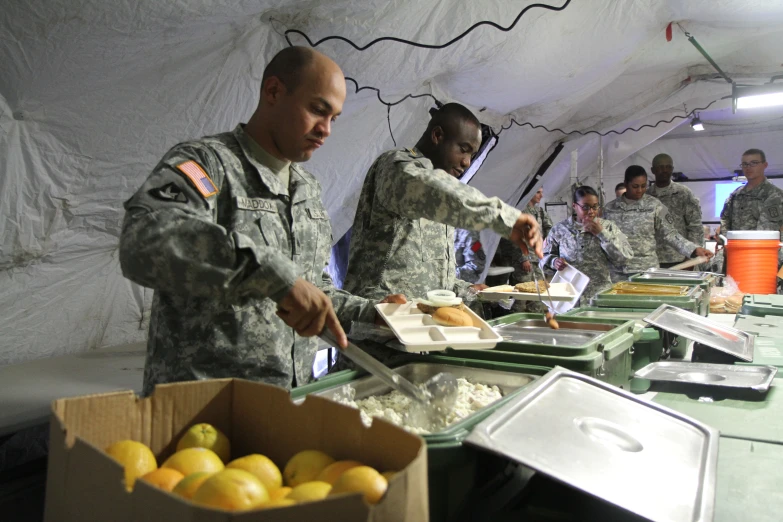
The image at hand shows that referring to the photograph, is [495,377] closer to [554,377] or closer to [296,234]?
[554,377]

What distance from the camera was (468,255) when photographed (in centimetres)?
580

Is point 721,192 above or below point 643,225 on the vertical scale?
above

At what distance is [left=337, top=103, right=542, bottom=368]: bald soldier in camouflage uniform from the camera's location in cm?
187

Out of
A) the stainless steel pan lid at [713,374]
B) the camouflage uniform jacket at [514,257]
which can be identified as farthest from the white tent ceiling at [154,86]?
the camouflage uniform jacket at [514,257]

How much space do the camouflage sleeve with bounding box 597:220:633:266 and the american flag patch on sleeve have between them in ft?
13.0

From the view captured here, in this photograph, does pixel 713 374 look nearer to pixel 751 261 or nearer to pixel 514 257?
pixel 751 261

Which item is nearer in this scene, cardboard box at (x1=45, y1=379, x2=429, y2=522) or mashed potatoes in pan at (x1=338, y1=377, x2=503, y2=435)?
cardboard box at (x1=45, y1=379, x2=429, y2=522)

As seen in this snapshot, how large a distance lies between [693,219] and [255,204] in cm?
561

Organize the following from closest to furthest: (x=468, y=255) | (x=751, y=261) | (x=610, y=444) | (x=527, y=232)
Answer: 1. (x=610, y=444)
2. (x=527, y=232)
3. (x=751, y=261)
4. (x=468, y=255)

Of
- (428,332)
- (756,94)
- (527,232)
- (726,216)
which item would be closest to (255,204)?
(428,332)

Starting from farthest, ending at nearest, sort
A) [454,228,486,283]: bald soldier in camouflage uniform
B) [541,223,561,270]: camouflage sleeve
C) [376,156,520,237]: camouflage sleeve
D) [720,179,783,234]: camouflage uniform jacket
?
[720,179,783,234]: camouflage uniform jacket → [454,228,486,283]: bald soldier in camouflage uniform → [541,223,561,270]: camouflage sleeve → [376,156,520,237]: camouflage sleeve

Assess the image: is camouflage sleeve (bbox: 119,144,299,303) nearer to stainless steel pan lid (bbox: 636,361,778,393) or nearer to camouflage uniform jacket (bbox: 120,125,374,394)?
camouflage uniform jacket (bbox: 120,125,374,394)

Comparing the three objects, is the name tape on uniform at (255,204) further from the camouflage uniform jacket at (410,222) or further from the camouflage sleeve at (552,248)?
the camouflage sleeve at (552,248)

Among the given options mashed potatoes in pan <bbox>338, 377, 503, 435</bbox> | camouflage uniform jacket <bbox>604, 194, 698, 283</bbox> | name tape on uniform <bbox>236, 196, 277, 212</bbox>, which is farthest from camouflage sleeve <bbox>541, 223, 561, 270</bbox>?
name tape on uniform <bbox>236, 196, 277, 212</bbox>
